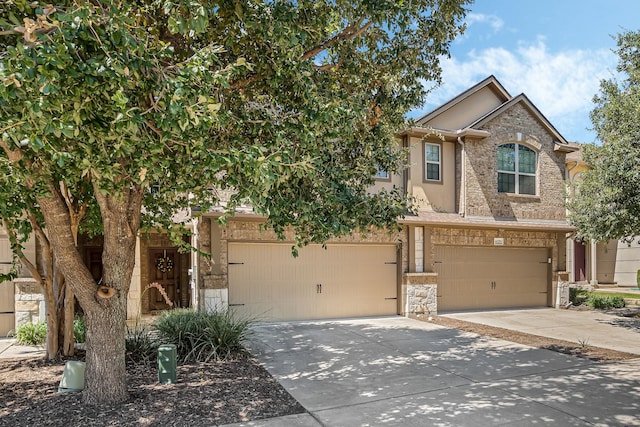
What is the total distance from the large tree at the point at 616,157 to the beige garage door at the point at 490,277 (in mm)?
3407

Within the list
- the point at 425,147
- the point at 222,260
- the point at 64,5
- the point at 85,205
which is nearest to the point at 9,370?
the point at 85,205

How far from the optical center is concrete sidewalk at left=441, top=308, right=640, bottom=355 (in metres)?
9.45

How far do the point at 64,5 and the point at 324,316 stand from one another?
32.1 ft

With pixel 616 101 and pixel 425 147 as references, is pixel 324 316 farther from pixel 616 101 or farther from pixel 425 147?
Answer: pixel 616 101

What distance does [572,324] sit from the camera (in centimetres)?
1162

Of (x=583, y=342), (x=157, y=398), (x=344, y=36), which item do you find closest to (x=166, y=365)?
(x=157, y=398)

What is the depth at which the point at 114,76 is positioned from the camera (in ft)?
11.4

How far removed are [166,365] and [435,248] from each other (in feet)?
31.0

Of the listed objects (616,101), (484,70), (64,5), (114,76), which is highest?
(484,70)

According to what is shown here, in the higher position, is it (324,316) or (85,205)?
(85,205)

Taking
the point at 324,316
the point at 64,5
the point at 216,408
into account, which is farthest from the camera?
the point at 324,316

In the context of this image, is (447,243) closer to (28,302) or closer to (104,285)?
(104,285)

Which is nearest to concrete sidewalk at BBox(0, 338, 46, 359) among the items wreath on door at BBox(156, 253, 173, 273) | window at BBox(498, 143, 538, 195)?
wreath on door at BBox(156, 253, 173, 273)

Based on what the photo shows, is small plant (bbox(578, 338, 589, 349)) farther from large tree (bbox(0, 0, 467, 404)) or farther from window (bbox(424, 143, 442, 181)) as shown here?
window (bbox(424, 143, 442, 181))
